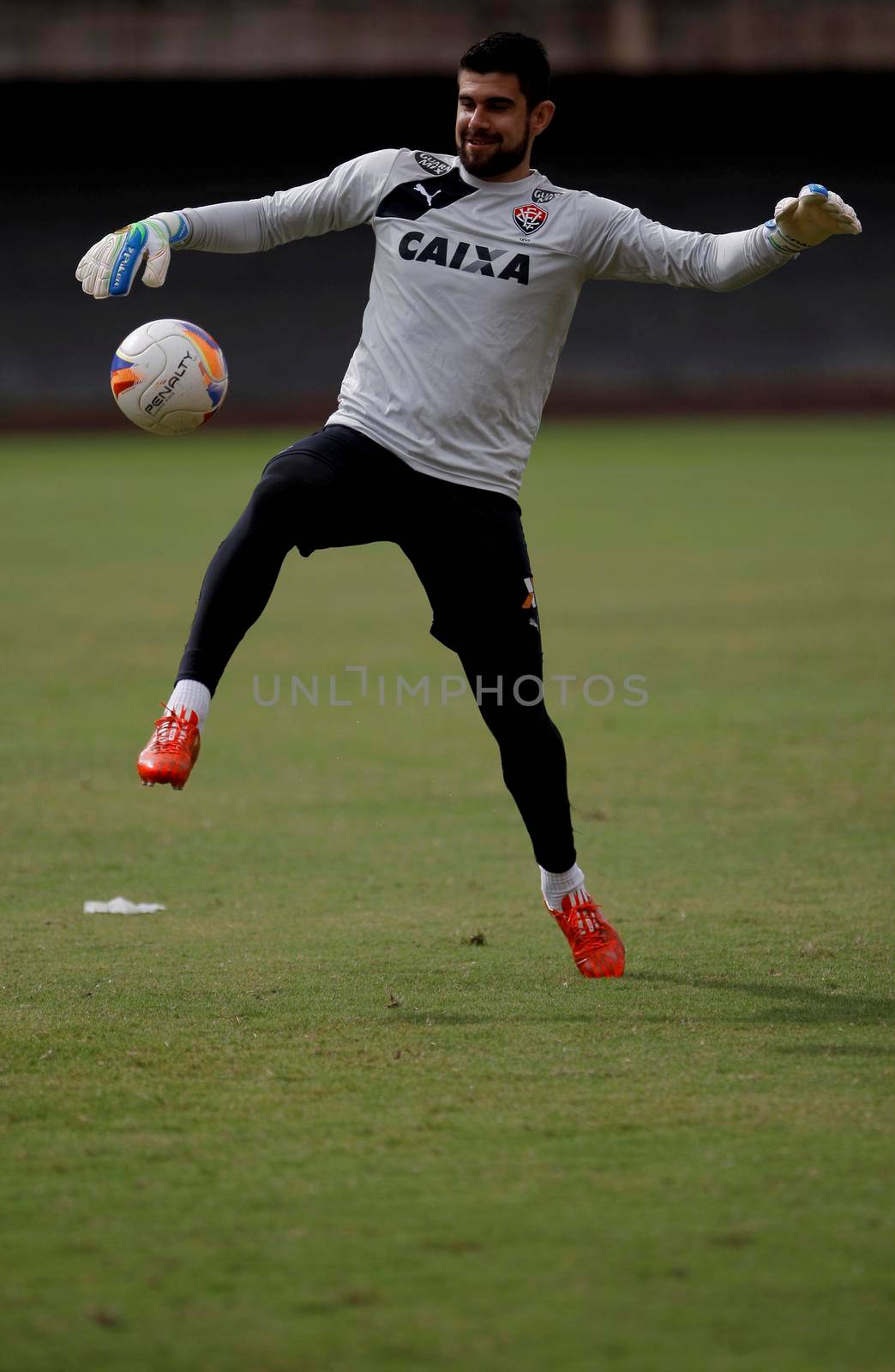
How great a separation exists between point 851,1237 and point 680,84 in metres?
33.2

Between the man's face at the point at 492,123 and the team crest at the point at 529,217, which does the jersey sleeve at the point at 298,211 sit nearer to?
the man's face at the point at 492,123

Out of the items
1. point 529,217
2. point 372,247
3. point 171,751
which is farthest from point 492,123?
point 372,247

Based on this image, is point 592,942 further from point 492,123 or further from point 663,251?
point 492,123

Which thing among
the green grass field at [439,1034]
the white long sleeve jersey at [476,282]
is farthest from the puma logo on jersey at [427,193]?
the green grass field at [439,1034]

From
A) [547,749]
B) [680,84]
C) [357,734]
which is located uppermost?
[680,84]

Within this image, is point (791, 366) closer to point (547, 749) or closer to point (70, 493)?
point (70, 493)

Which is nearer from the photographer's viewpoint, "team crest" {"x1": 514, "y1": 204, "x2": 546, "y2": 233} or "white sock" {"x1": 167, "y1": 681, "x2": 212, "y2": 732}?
"white sock" {"x1": 167, "y1": 681, "x2": 212, "y2": 732}

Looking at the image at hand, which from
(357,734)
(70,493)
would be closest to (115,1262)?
(357,734)

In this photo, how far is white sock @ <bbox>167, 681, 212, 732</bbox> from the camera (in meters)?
4.28

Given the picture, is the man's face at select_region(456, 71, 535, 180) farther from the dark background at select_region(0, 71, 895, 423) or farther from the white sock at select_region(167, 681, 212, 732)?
the dark background at select_region(0, 71, 895, 423)

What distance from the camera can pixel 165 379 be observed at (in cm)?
495

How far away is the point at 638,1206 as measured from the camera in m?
3.02

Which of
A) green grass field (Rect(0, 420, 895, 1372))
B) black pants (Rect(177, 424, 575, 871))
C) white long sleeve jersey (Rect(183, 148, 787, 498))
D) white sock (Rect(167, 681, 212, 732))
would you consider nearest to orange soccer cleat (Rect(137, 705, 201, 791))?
white sock (Rect(167, 681, 212, 732))

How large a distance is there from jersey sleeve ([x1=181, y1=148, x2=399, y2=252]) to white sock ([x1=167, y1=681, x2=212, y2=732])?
134 centimetres
